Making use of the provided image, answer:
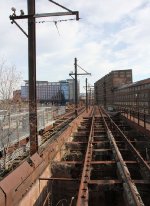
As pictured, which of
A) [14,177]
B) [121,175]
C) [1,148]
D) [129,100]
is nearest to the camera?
[14,177]

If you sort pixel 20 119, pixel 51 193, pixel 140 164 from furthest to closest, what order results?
pixel 20 119 → pixel 140 164 → pixel 51 193

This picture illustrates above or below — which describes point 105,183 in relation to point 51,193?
above

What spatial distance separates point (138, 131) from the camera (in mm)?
22281

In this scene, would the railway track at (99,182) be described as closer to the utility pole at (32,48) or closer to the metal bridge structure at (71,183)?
the metal bridge structure at (71,183)

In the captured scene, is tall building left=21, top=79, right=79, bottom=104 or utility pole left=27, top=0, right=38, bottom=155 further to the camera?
tall building left=21, top=79, right=79, bottom=104

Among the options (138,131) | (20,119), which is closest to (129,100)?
(138,131)

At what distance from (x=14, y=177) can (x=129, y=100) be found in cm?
5402

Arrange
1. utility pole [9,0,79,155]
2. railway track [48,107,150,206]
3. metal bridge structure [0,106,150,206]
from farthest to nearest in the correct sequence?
utility pole [9,0,79,155]
railway track [48,107,150,206]
metal bridge structure [0,106,150,206]

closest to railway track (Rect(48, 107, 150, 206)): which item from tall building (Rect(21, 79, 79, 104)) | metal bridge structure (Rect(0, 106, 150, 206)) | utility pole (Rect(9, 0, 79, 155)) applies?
metal bridge structure (Rect(0, 106, 150, 206))

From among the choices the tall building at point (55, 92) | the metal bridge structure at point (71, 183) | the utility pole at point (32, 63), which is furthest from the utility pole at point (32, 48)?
the tall building at point (55, 92)

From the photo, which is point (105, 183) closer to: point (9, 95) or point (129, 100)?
point (9, 95)

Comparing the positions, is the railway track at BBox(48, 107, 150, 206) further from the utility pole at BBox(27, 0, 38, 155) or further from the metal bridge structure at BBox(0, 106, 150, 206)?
the utility pole at BBox(27, 0, 38, 155)

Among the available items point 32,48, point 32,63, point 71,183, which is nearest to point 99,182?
point 71,183

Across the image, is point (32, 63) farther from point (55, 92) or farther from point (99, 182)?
point (55, 92)
